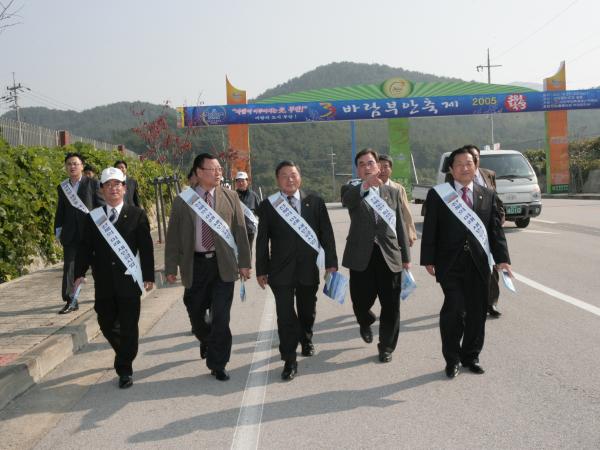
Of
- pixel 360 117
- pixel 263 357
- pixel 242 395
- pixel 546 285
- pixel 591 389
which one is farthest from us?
pixel 360 117

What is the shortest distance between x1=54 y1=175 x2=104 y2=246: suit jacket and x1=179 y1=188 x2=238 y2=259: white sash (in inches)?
106

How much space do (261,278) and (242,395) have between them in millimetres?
1021

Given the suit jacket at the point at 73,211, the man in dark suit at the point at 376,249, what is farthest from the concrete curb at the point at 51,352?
the man in dark suit at the point at 376,249

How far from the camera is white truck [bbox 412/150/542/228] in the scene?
47.4 ft

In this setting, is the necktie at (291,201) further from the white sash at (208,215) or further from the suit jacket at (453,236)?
the suit jacket at (453,236)

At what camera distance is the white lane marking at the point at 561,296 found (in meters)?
6.55

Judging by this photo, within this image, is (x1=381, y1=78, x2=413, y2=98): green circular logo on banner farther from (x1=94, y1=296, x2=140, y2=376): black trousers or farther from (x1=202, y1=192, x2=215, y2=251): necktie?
(x1=94, y1=296, x2=140, y2=376): black trousers

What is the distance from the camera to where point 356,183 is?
5391mm

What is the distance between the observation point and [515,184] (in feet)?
48.2

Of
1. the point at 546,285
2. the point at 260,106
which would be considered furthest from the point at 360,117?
the point at 546,285

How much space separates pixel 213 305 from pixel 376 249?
1425 mm

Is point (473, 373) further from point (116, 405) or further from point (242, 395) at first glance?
point (116, 405)

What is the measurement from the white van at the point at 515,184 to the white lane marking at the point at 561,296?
5836 mm

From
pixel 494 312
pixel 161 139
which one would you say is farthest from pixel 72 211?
pixel 161 139
